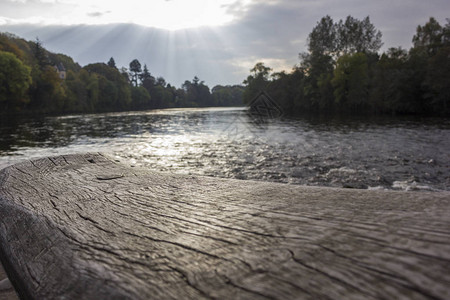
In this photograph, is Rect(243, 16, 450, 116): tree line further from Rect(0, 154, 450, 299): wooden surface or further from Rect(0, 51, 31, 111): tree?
Rect(0, 51, 31, 111): tree

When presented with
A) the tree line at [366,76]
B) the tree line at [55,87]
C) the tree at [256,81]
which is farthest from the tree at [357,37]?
the tree line at [55,87]

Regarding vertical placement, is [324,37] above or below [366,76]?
above

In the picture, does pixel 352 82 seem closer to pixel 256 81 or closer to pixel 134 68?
pixel 256 81

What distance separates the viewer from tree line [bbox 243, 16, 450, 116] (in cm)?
3556

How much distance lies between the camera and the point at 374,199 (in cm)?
121

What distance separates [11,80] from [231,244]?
67062 millimetres

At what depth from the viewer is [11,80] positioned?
50719 millimetres

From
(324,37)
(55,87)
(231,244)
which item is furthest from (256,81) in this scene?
(231,244)

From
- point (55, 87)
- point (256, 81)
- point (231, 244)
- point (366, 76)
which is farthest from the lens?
point (256, 81)

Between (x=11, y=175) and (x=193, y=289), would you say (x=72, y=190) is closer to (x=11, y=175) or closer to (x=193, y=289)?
(x=11, y=175)

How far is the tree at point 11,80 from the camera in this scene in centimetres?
4950

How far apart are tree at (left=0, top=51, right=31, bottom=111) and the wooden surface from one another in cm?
6502

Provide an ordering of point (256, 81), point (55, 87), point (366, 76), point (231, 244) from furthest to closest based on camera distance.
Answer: point (256, 81), point (55, 87), point (366, 76), point (231, 244)

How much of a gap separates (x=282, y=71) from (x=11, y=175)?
279ft
